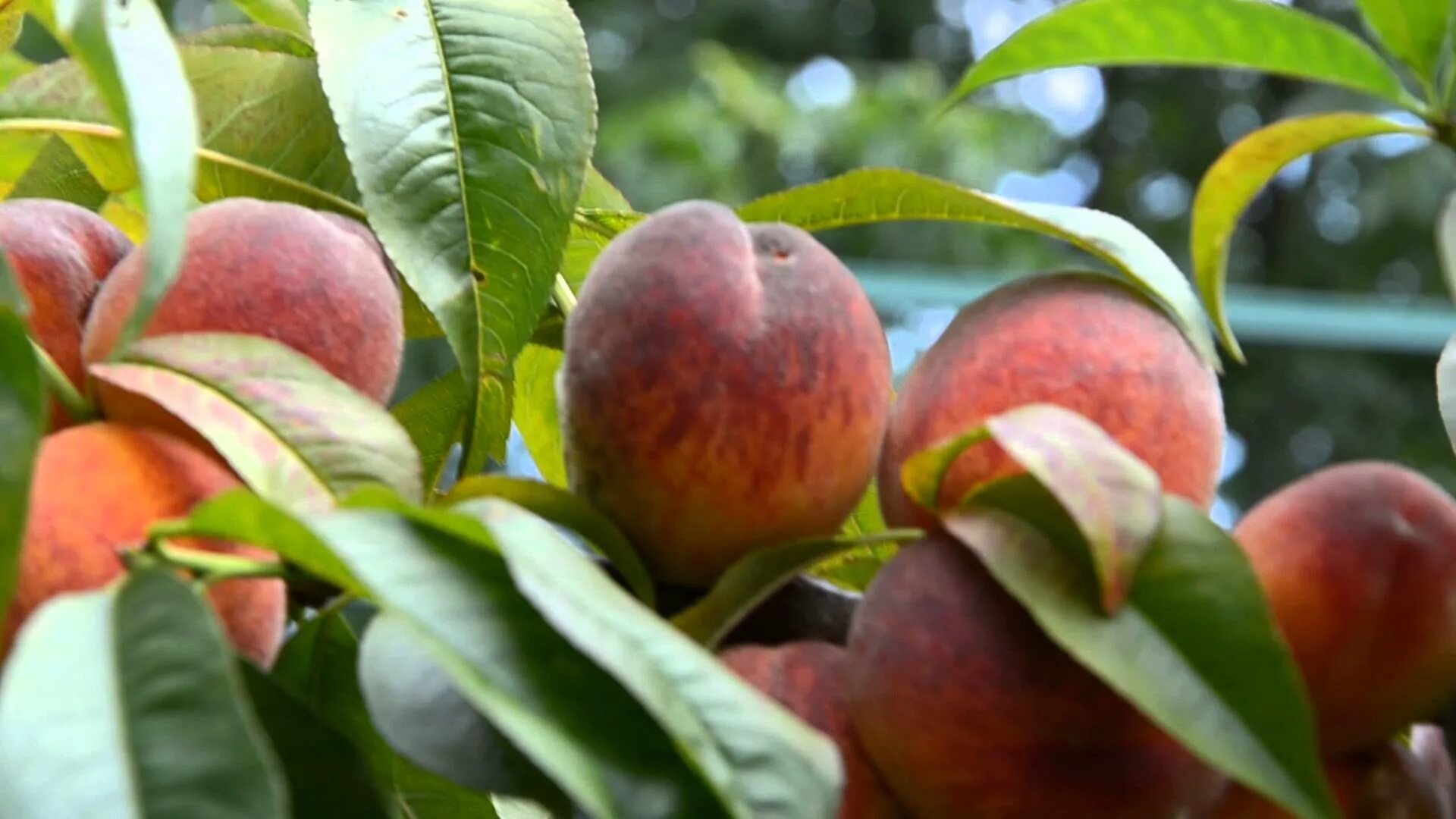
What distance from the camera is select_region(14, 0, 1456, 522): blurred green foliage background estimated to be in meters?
4.10

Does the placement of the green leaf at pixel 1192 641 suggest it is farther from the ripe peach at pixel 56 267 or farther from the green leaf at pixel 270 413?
the ripe peach at pixel 56 267

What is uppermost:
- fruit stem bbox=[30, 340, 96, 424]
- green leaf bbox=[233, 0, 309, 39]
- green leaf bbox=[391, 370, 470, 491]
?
green leaf bbox=[233, 0, 309, 39]

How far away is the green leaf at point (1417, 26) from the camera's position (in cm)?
48

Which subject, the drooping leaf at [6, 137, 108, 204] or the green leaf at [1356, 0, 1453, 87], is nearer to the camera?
the green leaf at [1356, 0, 1453, 87]

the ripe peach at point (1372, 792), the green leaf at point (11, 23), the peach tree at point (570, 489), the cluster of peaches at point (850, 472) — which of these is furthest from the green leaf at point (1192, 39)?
the green leaf at point (11, 23)

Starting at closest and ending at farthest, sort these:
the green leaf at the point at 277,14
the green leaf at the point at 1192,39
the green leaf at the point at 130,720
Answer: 1. the green leaf at the point at 130,720
2. the green leaf at the point at 1192,39
3. the green leaf at the point at 277,14

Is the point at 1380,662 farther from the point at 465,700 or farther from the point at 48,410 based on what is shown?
the point at 48,410

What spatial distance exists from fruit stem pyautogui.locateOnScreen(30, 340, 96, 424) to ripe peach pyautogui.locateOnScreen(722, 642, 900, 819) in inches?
6.1

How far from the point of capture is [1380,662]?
34 cm

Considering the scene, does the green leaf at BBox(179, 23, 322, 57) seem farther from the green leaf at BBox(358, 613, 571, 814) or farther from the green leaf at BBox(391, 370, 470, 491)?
the green leaf at BBox(358, 613, 571, 814)

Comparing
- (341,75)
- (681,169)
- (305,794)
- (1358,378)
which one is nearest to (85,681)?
(305,794)

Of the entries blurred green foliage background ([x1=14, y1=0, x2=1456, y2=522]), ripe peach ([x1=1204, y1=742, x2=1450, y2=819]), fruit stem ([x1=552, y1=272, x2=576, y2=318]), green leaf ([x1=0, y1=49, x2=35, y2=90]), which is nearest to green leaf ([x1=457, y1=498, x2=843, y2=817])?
ripe peach ([x1=1204, y1=742, x2=1450, y2=819])

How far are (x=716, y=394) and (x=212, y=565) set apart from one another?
4.5 inches

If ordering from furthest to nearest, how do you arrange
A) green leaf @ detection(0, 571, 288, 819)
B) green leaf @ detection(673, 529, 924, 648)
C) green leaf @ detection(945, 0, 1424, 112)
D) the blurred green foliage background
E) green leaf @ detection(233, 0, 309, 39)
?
the blurred green foliage background, green leaf @ detection(233, 0, 309, 39), green leaf @ detection(945, 0, 1424, 112), green leaf @ detection(673, 529, 924, 648), green leaf @ detection(0, 571, 288, 819)
